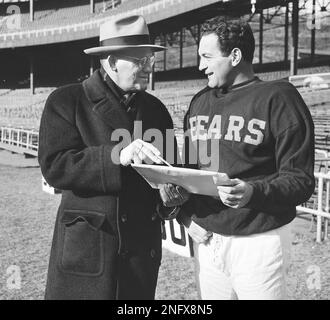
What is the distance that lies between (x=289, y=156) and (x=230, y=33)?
0.66 meters

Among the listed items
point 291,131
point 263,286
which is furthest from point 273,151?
point 263,286

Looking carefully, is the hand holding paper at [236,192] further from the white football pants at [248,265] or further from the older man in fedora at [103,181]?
the older man in fedora at [103,181]

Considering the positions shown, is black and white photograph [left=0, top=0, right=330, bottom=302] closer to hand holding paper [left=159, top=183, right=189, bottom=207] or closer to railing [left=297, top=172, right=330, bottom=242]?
hand holding paper [left=159, top=183, right=189, bottom=207]

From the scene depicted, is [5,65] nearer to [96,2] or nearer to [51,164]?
[96,2]

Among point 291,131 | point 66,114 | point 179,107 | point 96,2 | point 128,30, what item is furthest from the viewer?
point 96,2

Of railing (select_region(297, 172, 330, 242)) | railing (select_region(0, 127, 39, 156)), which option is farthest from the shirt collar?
railing (select_region(0, 127, 39, 156))

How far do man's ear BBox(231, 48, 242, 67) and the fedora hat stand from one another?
1.38ft

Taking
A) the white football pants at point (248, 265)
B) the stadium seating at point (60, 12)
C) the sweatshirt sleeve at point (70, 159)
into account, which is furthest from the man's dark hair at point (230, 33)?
the stadium seating at point (60, 12)

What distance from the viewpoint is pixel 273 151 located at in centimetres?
260

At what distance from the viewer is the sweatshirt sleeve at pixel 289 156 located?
2434 mm

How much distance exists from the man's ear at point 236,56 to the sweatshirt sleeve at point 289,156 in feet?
0.95

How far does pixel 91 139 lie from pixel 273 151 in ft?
2.92

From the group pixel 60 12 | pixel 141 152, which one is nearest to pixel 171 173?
pixel 141 152

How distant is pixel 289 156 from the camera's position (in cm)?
246
